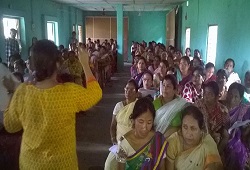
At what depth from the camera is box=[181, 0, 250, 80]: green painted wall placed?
4.91m

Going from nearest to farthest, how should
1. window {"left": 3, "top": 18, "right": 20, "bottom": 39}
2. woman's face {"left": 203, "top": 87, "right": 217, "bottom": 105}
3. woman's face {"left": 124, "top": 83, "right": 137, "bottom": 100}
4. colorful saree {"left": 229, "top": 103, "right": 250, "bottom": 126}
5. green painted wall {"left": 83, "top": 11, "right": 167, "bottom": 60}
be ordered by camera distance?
colorful saree {"left": 229, "top": 103, "right": 250, "bottom": 126} → woman's face {"left": 203, "top": 87, "right": 217, "bottom": 105} → woman's face {"left": 124, "top": 83, "right": 137, "bottom": 100} → window {"left": 3, "top": 18, "right": 20, "bottom": 39} → green painted wall {"left": 83, "top": 11, "right": 167, "bottom": 60}

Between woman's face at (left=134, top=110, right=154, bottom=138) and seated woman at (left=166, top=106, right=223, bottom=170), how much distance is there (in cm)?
25

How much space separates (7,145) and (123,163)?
5.17ft

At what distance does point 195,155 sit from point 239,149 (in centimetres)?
56

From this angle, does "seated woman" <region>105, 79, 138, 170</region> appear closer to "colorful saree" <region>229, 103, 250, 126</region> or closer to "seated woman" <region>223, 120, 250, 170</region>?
"seated woman" <region>223, 120, 250, 170</region>

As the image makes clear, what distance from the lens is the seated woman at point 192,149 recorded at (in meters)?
2.11

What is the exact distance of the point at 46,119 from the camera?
64.0 inches

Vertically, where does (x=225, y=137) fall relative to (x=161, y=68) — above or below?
below

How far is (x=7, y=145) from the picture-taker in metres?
2.97

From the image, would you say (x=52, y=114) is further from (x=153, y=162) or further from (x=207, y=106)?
(x=207, y=106)

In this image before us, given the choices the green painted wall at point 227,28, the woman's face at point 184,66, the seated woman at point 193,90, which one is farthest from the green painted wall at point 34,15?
the green painted wall at point 227,28

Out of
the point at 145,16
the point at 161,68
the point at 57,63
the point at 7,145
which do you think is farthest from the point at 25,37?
the point at 145,16

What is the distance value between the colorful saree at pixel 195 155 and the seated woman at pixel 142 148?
157 mm

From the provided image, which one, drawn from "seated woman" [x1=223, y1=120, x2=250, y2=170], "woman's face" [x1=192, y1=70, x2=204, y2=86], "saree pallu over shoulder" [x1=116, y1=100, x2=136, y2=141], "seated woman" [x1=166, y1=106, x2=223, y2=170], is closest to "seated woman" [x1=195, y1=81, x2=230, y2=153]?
"seated woman" [x1=223, y1=120, x2=250, y2=170]
